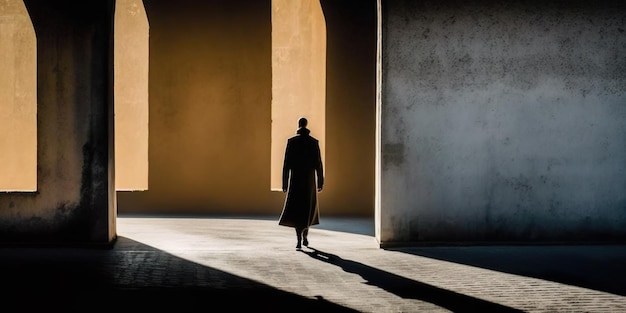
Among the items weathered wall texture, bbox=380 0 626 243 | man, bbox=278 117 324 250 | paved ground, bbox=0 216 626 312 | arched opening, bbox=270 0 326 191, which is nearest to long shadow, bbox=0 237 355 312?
paved ground, bbox=0 216 626 312

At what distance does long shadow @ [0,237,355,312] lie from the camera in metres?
5.81

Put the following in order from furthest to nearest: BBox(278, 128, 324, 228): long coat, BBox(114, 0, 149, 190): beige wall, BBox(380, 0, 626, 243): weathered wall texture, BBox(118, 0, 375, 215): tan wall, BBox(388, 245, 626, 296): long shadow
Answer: BBox(114, 0, 149, 190): beige wall, BBox(118, 0, 375, 215): tan wall, BBox(380, 0, 626, 243): weathered wall texture, BBox(278, 128, 324, 228): long coat, BBox(388, 245, 626, 296): long shadow

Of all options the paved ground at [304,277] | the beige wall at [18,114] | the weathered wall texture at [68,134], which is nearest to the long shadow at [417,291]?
the paved ground at [304,277]

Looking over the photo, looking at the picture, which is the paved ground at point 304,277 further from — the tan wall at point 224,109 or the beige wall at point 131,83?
the beige wall at point 131,83

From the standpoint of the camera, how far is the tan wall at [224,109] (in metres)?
14.2

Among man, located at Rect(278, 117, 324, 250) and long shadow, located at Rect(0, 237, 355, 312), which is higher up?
man, located at Rect(278, 117, 324, 250)

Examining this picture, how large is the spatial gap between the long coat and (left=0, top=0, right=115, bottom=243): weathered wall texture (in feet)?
7.77

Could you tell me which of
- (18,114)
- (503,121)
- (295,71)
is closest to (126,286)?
(503,121)

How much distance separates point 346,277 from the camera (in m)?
7.25

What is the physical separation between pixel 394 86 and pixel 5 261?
5.19 m

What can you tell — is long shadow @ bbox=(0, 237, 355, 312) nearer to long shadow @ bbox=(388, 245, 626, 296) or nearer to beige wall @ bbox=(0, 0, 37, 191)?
long shadow @ bbox=(388, 245, 626, 296)

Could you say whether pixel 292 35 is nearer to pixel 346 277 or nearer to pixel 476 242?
pixel 476 242

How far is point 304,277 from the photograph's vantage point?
7.20m

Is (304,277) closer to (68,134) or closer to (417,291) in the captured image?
(417,291)
